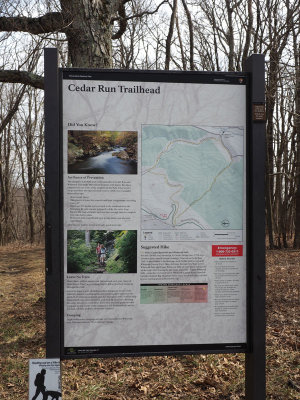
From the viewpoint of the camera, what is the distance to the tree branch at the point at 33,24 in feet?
18.8

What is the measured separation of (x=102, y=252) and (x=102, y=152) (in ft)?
2.24

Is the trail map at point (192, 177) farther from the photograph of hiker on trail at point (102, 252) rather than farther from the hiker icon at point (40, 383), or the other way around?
the hiker icon at point (40, 383)

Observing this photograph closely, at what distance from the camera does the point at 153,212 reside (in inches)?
98.2

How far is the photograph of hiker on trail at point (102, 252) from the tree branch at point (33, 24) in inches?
174

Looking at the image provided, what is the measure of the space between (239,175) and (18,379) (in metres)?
3.42

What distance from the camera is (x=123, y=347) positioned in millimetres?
2475

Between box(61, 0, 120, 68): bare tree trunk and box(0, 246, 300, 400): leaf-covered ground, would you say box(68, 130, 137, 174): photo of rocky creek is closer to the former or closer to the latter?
box(0, 246, 300, 400): leaf-covered ground

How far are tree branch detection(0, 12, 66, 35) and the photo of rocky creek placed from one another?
4001 mm

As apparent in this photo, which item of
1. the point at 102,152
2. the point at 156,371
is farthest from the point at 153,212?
the point at 156,371

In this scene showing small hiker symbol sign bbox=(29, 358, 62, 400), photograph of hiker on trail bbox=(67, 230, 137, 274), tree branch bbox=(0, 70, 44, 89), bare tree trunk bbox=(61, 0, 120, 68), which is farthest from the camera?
tree branch bbox=(0, 70, 44, 89)

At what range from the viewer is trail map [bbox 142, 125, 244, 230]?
8.19ft

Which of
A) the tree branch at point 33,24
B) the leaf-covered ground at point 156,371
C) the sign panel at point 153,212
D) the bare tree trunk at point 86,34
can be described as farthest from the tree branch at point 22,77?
the leaf-covered ground at point 156,371

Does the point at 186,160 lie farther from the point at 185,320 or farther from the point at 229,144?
the point at 185,320

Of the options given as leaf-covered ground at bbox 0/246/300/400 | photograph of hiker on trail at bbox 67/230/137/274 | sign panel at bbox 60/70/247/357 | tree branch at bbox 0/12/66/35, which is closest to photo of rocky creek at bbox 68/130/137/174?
sign panel at bbox 60/70/247/357
